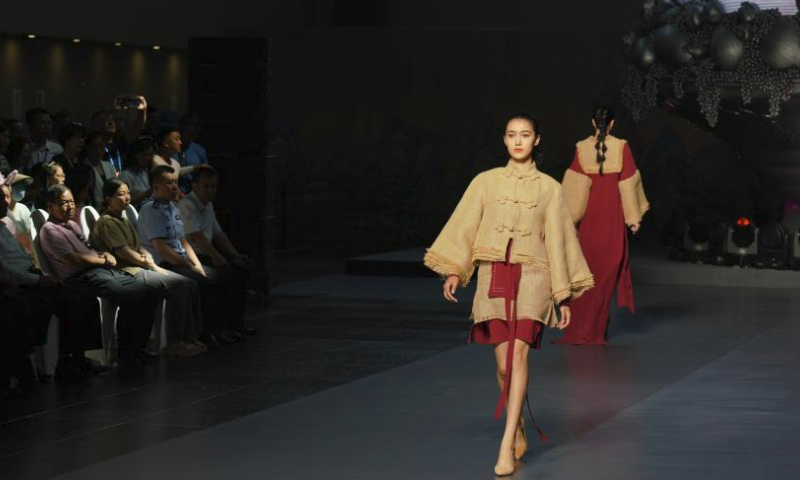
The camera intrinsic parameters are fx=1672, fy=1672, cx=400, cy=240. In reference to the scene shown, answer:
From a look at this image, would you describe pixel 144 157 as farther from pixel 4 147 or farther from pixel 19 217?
pixel 19 217

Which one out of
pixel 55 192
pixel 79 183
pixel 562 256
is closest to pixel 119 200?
pixel 79 183

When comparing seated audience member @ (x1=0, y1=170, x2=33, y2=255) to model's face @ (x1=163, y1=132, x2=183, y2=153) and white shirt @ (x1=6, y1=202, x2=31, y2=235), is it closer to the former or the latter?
white shirt @ (x1=6, y1=202, x2=31, y2=235)

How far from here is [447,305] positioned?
46.9ft

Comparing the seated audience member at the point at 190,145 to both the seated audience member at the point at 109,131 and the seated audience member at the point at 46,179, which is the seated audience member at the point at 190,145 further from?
the seated audience member at the point at 46,179

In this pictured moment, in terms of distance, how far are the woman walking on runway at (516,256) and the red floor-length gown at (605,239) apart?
4410 millimetres

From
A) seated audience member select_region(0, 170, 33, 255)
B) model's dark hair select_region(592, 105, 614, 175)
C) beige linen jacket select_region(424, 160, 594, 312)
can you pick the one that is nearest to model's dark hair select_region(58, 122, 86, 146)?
seated audience member select_region(0, 170, 33, 255)

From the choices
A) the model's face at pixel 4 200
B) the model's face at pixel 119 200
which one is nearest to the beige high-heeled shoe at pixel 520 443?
the model's face at pixel 4 200

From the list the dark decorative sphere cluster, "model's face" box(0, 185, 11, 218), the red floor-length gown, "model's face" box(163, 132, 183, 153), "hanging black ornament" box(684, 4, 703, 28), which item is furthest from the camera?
"hanging black ornament" box(684, 4, 703, 28)

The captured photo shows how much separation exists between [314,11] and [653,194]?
571 centimetres

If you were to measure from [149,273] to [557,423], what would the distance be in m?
3.27

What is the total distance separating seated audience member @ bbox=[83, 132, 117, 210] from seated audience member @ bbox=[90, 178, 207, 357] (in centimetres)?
116

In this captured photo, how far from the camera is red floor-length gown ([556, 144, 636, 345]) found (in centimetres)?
1170

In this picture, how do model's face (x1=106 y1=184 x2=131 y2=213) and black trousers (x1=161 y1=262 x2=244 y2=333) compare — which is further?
black trousers (x1=161 y1=262 x2=244 y2=333)

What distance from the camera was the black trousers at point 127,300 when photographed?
995 cm
